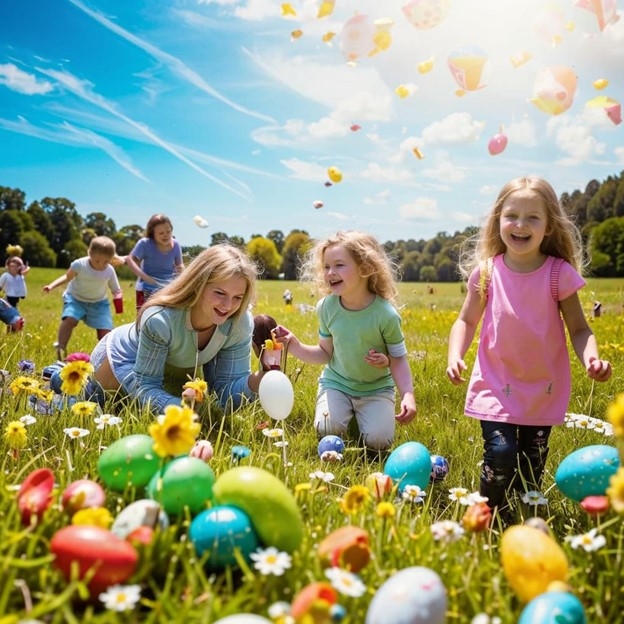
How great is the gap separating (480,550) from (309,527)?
1.54 ft

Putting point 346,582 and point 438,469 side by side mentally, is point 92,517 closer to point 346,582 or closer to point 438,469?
point 346,582

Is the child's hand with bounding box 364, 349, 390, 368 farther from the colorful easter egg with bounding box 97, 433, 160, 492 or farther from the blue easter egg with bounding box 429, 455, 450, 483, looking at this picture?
the colorful easter egg with bounding box 97, 433, 160, 492

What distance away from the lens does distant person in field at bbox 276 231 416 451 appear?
3217 mm

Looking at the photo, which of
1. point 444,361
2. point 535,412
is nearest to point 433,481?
point 535,412

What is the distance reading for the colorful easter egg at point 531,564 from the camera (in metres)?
1.31

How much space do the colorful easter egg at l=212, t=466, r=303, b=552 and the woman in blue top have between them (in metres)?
1.56

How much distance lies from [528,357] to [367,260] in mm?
1042

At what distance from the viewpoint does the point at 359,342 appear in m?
3.32

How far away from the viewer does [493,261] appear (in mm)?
2805

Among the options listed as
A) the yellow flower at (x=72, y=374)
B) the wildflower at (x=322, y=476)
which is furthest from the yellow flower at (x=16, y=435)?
the wildflower at (x=322, y=476)

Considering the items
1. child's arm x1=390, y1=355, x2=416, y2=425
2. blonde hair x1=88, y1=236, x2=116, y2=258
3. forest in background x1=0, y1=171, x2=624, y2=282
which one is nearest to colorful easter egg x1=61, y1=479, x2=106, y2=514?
child's arm x1=390, y1=355, x2=416, y2=425

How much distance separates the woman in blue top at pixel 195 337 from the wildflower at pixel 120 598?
1776 millimetres

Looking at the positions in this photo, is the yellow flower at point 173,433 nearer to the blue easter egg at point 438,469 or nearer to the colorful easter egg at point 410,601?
the colorful easter egg at point 410,601

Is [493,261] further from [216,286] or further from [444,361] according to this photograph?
[444,361]
